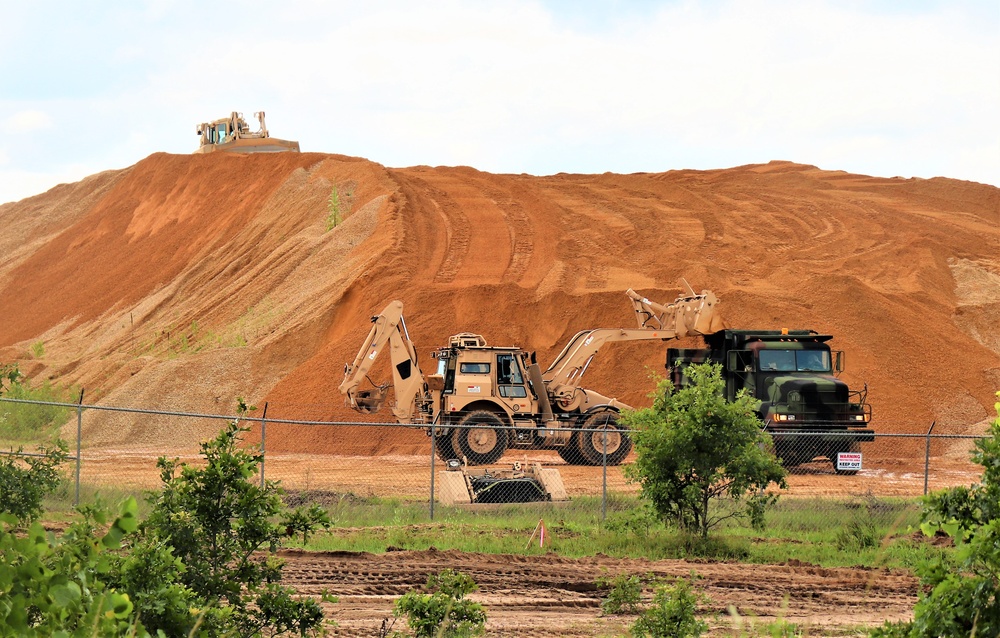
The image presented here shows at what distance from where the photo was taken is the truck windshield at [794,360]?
25016mm

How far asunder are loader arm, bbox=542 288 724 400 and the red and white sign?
4.91 meters

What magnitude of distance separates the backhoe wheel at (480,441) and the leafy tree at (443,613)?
47.4 feet

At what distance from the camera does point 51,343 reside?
5088 cm

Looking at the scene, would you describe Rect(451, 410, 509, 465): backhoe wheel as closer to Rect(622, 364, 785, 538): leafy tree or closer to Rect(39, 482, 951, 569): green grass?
Rect(39, 482, 951, 569): green grass

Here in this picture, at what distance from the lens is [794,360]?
25.1 meters

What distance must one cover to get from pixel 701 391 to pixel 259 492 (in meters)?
8.63

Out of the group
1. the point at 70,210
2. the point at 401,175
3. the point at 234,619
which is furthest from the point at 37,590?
the point at 70,210

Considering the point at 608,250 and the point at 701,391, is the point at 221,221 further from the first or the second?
the point at 701,391

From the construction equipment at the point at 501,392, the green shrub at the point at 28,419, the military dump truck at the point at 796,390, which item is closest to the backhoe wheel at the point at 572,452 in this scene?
the construction equipment at the point at 501,392

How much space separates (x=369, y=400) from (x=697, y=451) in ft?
44.2

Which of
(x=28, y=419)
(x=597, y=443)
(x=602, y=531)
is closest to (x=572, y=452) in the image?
(x=597, y=443)

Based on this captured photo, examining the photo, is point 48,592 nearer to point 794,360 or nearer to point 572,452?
point 572,452

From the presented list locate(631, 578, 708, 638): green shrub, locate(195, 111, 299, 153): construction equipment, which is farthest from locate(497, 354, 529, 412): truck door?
locate(195, 111, 299, 153): construction equipment

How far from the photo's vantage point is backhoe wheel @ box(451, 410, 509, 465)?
24.2 meters
